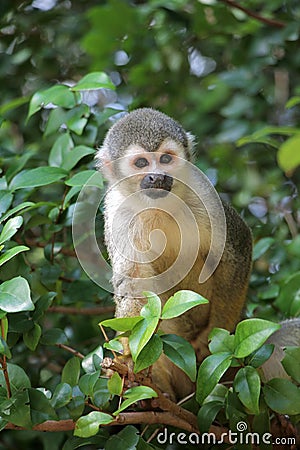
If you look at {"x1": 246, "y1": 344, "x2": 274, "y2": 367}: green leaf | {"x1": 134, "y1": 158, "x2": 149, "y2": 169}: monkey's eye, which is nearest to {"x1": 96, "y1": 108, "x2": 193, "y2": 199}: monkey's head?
{"x1": 134, "y1": 158, "x2": 149, "y2": 169}: monkey's eye

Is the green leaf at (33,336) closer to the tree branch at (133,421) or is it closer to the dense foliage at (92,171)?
the dense foliage at (92,171)

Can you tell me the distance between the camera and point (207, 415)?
224 centimetres

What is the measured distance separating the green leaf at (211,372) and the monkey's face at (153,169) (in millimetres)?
882

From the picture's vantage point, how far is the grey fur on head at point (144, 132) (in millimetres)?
2873

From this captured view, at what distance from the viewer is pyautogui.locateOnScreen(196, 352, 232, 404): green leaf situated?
2.06 meters

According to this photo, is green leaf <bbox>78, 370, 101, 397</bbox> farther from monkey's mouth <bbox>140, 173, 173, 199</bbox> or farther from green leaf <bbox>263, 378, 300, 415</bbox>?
monkey's mouth <bbox>140, 173, 173, 199</bbox>

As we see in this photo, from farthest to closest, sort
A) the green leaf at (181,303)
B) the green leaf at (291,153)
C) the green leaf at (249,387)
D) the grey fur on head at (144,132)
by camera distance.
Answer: the grey fur on head at (144,132), the green leaf at (249,387), the green leaf at (181,303), the green leaf at (291,153)

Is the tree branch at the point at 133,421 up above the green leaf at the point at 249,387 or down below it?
below

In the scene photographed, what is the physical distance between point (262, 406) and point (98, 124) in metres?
1.61

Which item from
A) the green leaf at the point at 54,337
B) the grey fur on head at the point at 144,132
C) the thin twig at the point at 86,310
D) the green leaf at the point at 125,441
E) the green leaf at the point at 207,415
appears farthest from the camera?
the thin twig at the point at 86,310

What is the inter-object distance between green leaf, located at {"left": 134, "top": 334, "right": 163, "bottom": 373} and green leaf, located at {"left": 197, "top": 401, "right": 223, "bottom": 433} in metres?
0.36

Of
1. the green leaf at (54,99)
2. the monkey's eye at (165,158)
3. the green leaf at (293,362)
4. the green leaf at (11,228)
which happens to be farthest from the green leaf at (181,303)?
the green leaf at (54,99)

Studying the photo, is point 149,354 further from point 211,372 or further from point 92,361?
point 92,361

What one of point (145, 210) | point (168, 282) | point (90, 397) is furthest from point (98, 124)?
point (90, 397)
